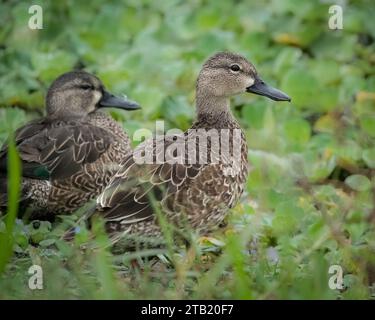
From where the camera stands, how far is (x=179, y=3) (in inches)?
399

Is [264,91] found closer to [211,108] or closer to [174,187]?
[211,108]

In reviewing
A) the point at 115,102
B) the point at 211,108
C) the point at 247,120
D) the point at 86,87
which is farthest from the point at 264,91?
the point at 247,120

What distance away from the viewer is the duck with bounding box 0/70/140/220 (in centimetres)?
669

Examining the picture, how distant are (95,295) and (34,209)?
5.96ft

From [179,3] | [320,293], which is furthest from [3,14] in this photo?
[320,293]

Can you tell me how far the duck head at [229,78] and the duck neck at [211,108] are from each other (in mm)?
28

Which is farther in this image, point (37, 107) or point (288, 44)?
point (288, 44)

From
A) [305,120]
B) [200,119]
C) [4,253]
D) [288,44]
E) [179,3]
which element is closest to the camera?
[4,253]

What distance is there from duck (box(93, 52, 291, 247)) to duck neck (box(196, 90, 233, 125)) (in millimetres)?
161

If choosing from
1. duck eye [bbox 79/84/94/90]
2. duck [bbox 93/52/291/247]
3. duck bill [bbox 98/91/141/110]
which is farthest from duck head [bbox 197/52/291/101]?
duck eye [bbox 79/84/94/90]

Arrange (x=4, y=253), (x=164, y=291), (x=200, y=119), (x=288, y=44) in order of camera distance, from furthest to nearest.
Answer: (x=288, y=44) → (x=200, y=119) → (x=164, y=291) → (x=4, y=253)

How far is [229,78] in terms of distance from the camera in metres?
6.74

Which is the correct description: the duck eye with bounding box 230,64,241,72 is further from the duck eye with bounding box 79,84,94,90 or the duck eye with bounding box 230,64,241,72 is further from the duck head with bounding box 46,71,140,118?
the duck eye with bounding box 79,84,94,90

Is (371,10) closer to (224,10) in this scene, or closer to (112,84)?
(224,10)
